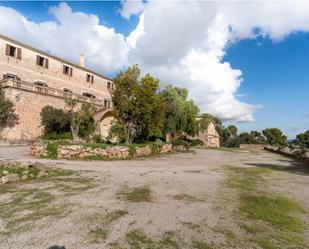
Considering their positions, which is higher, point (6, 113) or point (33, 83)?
point (33, 83)

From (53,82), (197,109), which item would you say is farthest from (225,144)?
(53,82)

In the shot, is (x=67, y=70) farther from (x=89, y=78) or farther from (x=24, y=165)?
(x=24, y=165)

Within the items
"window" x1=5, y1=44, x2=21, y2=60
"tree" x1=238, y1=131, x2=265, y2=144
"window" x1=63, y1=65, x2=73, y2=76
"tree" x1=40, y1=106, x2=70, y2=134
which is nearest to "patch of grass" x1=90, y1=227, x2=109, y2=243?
"tree" x1=40, y1=106, x2=70, y2=134

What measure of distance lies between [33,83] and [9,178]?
73.0ft

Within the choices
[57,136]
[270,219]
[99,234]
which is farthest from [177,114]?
[99,234]

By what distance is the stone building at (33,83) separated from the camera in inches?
918

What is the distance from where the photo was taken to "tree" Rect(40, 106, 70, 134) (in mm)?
24609

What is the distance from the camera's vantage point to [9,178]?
7.55 metres

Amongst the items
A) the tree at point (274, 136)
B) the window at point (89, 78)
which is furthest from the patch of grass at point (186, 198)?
the tree at point (274, 136)

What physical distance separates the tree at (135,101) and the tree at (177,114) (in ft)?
28.3

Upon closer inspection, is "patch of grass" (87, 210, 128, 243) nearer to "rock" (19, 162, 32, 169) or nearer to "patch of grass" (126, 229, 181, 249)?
"patch of grass" (126, 229, 181, 249)

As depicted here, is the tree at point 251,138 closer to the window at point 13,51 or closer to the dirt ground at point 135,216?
the window at point 13,51

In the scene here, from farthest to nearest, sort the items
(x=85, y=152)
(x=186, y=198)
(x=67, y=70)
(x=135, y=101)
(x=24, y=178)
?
(x=67, y=70) < (x=135, y=101) < (x=85, y=152) < (x=24, y=178) < (x=186, y=198)

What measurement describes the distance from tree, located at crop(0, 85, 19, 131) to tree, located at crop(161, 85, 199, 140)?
15641 millimetres
